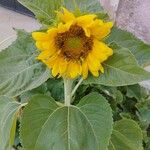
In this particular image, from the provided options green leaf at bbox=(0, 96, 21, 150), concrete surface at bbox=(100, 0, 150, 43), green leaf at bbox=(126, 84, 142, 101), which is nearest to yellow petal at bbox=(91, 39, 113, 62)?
green leaf at bbox=(0, 96, 21, 150)

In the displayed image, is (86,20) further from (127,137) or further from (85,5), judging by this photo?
(127,137)

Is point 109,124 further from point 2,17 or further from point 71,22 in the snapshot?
point 2,17

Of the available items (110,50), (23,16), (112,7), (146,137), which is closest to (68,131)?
(110,50)

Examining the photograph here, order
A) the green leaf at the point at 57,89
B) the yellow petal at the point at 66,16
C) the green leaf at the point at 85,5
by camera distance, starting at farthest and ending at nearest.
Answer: the green leaf at the point at 57,89
the green leaf at the point at 85,5
the yellow petal at the point at 66,16

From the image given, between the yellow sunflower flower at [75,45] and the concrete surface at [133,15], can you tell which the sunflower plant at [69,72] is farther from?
the concrete surface at [133,15]

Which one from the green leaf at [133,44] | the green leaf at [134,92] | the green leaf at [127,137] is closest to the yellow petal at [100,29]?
the green leaf at [133,44]

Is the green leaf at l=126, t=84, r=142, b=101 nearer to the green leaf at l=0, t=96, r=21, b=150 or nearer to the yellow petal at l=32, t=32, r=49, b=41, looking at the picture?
the green leaf at l=0, t=96, r=21, b=150
